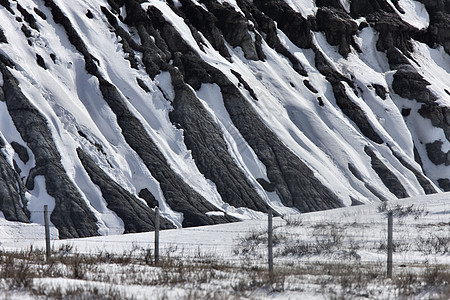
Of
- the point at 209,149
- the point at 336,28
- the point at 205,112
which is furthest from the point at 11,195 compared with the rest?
the point at 336,28

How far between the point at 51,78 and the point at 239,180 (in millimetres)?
12585

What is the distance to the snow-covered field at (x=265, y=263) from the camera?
829 centimetres

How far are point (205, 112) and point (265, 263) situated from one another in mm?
24726

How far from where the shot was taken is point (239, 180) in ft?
109

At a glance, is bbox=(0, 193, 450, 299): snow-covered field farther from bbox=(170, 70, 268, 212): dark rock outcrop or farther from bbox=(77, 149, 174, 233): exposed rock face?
bbox=(170, 70, 268, 212): dark rock outcrop

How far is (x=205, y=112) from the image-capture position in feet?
120

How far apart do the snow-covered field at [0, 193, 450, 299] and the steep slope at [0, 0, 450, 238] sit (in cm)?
1156

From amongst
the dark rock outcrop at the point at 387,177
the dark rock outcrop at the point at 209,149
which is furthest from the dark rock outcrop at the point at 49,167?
the dark rock outcrop at the point at 387,177

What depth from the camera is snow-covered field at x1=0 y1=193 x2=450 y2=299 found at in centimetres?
829

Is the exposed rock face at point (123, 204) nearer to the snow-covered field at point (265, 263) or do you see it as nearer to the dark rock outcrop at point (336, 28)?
the snow-covered field at point (265, 263)

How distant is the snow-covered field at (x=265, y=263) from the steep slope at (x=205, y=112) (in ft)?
37.9

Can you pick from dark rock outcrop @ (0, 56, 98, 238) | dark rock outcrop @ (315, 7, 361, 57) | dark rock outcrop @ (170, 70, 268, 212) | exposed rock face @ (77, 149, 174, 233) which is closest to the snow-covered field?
dark rock outcrop @ (0, 56, 98, 238)

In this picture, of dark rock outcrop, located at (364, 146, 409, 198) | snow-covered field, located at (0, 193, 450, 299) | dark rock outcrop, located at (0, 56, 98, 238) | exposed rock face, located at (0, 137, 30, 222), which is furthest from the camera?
dark rock outcrop, located at (364, 146, 409, 198)

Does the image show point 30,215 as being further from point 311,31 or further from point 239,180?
A: point 311,31
